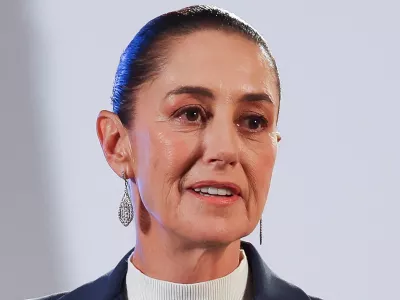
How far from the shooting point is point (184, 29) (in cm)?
164

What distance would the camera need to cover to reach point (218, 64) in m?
1.59

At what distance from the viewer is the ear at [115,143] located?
5.58ft

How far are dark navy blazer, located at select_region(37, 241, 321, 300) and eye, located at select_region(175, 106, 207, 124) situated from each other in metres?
0.32

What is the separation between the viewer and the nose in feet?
5.03

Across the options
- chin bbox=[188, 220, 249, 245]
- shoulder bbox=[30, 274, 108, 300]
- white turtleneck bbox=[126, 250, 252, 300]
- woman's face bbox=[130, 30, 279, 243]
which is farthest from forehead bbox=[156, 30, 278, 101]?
shoulder bbox=[30, 274, 108, 300]

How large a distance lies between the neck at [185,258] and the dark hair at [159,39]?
0.76 ft

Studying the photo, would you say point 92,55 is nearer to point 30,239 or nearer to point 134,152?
point 30,239

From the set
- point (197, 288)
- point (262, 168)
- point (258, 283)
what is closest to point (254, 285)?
point (258, 283)

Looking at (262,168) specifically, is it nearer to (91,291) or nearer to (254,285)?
(254,285)

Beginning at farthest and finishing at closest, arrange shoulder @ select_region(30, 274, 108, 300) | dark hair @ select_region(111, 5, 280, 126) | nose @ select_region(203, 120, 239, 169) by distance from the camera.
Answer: shoulder @ select_region(30, 274, 108, 300)
dark hair @ select_region(111, 5, 280, 126)
nose @ select_region(203, 120, 239, 169)

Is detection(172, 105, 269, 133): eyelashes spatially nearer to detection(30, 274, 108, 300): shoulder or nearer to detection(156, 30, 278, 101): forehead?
detection(156, 30, 278, 101): forehead

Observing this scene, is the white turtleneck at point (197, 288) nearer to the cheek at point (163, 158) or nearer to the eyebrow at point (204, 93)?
the cheek at point (163, 158)

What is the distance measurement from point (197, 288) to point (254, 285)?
0.44 feet

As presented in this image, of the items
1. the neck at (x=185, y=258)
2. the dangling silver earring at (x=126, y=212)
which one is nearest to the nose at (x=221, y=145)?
the neck at (x=185, y=258)
